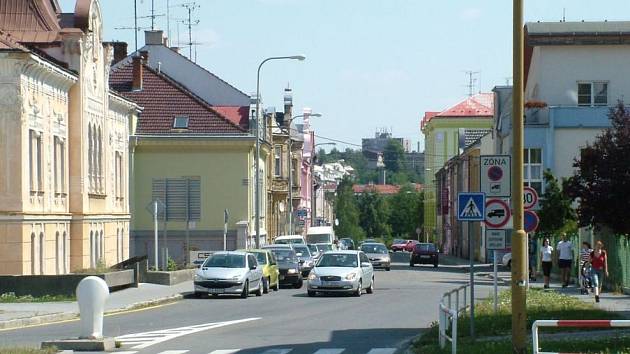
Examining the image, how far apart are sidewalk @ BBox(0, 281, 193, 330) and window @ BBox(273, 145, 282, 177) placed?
44.6 m

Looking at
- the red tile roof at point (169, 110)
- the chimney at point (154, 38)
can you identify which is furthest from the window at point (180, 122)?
the chimney at point (154, 38)

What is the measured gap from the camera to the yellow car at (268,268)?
4281cm

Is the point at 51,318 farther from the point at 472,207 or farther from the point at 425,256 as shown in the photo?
the point at 425,256

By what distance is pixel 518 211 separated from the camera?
17.2 metres

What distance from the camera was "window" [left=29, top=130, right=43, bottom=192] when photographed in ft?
131

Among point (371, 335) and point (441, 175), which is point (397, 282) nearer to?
point (371, 335)

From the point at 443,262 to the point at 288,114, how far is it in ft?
97.7

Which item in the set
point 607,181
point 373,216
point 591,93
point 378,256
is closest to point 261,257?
point 607,181

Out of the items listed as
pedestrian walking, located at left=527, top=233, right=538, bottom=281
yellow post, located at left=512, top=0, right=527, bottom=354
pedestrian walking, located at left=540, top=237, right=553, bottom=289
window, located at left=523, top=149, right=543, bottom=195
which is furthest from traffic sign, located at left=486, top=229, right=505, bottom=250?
window, located at left=523, top=149, right=543, bottom=195

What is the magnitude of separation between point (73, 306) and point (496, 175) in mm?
16349

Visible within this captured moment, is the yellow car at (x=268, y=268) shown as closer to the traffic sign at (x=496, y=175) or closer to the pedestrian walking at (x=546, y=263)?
the pedestrian walking at (x=546, y=263)

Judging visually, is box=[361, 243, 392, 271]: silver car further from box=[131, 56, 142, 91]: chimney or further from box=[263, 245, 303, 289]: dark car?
box=[263, 245, 303, 289]: dark car

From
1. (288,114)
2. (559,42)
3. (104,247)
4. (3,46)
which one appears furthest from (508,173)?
(288,114)

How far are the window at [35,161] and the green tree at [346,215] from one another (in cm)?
8735
